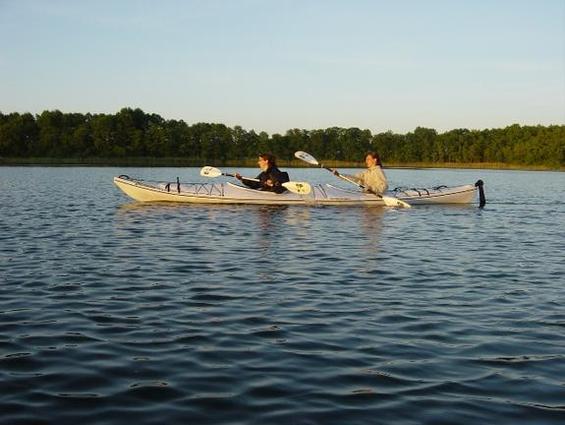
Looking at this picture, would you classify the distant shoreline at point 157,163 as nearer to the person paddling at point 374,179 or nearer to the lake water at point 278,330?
the person paddling at point 374,179

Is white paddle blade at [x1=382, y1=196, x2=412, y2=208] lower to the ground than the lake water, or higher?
higher

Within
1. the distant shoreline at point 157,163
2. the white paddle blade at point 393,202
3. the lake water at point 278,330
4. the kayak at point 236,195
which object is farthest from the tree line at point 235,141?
the lake water at point 278,330

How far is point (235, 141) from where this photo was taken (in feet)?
412

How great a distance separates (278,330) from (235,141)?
396ft

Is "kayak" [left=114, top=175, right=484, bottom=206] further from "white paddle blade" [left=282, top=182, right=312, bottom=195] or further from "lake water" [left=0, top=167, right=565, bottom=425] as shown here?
"lake water" [left=0, top=167, right=565, bottom=425]

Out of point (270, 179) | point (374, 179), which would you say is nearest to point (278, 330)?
point (270, 179)

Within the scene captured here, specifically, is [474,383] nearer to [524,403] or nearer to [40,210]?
[524,403]

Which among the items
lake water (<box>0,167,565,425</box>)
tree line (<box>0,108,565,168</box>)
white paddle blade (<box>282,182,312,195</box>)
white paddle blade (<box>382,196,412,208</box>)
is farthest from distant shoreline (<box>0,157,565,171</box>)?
lake water (<box>0,167,565,425</box>)

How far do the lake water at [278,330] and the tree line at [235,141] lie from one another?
93.5m

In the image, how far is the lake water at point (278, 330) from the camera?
4.45m

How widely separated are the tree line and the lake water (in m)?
93.5

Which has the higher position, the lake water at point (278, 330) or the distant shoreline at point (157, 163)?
the distant shoreline at point (157, 163)

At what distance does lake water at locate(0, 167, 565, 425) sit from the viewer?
445 centimetres

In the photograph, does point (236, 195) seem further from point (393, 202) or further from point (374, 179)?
point (393, 202)
